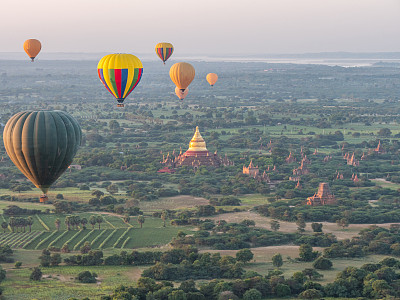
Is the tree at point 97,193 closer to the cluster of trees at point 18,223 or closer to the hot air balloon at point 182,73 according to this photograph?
the cluster of trees at point 18,223

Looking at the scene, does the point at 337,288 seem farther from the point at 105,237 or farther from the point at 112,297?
the point at 105,237

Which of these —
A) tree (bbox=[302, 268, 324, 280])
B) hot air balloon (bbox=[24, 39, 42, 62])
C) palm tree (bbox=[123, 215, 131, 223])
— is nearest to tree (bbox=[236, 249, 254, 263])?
tree (bbox=[302, 268, 324, 280])

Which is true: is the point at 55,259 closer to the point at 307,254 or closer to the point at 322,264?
the point at 307,254

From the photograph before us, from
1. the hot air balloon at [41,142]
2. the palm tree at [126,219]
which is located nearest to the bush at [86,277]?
the hot air balloon at [41,142]

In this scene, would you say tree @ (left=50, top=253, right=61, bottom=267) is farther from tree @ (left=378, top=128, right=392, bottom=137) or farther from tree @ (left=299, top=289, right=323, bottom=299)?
tree @ (left=378, top=128, right=392, bottom=137)

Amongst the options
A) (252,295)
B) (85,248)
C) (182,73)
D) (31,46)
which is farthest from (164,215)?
(31,46)

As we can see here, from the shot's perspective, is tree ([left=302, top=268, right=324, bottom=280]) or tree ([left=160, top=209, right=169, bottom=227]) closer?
tree ([left=302, top=268, right=324, bottom=280])

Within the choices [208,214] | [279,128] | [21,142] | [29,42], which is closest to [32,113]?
[21,142]
